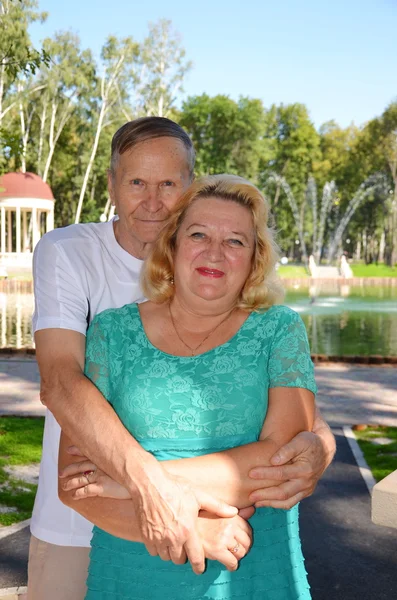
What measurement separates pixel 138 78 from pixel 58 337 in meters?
42.6

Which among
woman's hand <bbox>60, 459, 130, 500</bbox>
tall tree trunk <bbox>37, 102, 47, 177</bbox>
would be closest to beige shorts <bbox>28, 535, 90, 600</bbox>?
woman's hand <bbox>60, 459, 130, 500</bbox>

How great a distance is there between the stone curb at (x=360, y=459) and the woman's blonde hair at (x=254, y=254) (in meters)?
3.45

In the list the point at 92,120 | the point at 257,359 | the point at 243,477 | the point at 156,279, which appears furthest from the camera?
the point at 92,120

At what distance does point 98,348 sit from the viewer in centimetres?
196

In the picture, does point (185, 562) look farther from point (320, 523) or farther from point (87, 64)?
point (87, 64)

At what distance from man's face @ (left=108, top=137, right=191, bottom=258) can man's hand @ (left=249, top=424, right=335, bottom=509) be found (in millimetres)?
862

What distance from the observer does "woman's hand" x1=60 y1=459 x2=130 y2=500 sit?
5.81ft

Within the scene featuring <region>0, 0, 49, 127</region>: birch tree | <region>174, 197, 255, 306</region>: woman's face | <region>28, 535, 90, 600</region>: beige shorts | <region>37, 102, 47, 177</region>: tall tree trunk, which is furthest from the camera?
<region>37, 102, 47, 177</region>: tall tree trunk

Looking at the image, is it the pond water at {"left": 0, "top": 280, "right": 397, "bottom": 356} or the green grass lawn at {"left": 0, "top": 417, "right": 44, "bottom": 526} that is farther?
the pond water at {"left": 0, "top": 280, "right": 397, "bottom": 356}

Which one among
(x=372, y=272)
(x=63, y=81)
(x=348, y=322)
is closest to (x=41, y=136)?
(x=63, y=81)

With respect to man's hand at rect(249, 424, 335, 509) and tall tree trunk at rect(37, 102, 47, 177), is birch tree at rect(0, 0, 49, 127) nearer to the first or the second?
tall tree trunk at rect(37, 102, 47, 177)

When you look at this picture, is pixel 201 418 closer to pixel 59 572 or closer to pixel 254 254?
pixel 254 254

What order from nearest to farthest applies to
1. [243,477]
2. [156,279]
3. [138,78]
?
[243,477] < [156,279] < [138,78]

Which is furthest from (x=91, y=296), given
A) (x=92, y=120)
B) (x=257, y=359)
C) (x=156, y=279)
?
(x=92, y=120)
